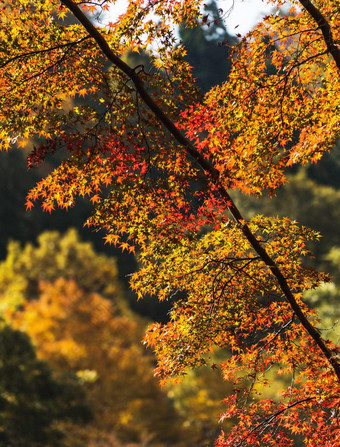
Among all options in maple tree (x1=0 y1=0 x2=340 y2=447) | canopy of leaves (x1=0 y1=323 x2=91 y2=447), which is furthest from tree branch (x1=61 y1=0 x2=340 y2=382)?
canopy of leaves (x1=0 y1=323 x2=91 y2=447)

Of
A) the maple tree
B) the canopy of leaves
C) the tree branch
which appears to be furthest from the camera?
the canopy of leaves

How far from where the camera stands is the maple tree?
12.8 ft

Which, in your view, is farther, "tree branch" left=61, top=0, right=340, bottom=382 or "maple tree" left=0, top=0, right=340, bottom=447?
"maple tree" left=0, top=0, right=340, bottom=447

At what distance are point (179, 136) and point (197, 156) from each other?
0.88 ft

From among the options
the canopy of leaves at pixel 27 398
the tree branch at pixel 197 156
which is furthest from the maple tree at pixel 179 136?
the canopy of leaves at pixel 27 398

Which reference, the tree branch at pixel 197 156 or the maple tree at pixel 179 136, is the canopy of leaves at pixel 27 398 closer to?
the maple tree at pixel 179 136

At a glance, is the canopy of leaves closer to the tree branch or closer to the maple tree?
the maple tree

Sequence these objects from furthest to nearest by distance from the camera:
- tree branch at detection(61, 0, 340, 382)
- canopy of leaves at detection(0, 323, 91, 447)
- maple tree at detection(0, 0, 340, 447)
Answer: canopy of leaves at detection(0, 323, 91, 447) < maple tree at detection(0, 0, 340, 447) < tree branch at detection(61, 0, 340, 382)

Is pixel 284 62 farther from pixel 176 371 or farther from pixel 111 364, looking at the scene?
pixel 111 364

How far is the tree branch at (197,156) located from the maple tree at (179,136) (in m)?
0.01

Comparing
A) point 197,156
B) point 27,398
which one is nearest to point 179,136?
point 197,156

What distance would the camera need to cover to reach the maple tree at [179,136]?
3887 millimetres

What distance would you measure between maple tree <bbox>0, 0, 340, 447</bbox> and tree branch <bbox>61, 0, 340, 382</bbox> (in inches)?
0.6

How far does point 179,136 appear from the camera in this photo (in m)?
4.05
